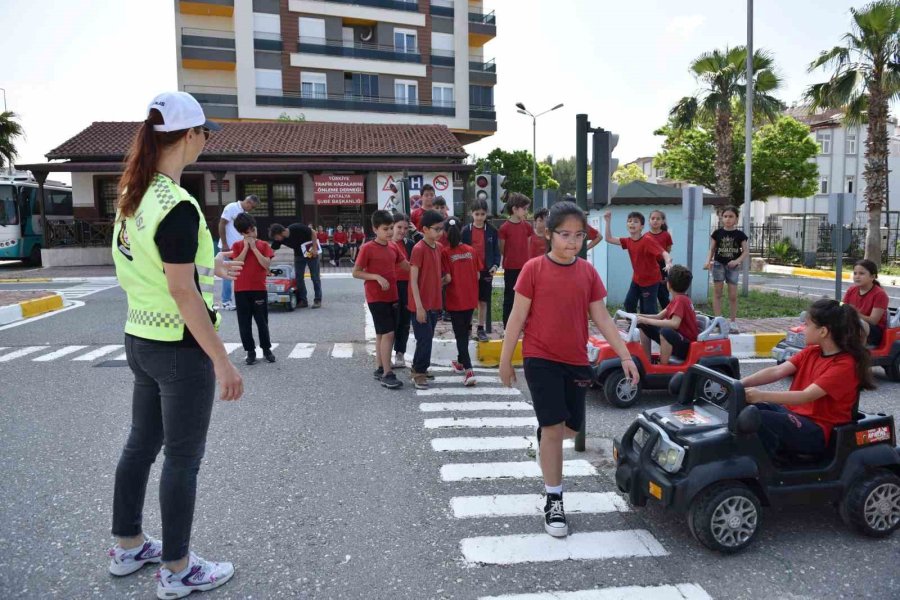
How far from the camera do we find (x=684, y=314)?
6086 mm

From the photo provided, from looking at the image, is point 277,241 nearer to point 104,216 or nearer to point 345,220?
point 345,220

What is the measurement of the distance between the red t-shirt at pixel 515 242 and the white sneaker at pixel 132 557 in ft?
19.9

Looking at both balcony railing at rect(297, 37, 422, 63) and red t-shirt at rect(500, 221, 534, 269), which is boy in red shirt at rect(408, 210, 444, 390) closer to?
red t-shirt at rect(500, 221, 534, 269)

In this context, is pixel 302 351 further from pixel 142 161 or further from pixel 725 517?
pixel 725 517

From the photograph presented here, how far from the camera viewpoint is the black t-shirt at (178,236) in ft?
8.62

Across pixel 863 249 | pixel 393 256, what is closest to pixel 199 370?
pixel 393 256

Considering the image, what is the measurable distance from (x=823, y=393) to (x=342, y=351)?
6.33 m

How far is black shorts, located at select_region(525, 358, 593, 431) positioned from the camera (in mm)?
3598

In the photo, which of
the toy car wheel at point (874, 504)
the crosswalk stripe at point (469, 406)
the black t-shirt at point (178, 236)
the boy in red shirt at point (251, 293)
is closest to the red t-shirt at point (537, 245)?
the crosswalk stripe at point (469, 406)

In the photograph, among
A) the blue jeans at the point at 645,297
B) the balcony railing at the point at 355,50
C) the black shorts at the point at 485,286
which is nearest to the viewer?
the blue jeans at the point at 645,297

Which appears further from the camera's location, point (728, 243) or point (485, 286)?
point (728, 243)

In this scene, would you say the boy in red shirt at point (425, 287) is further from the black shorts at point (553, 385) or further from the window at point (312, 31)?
the window at point (312, 31)

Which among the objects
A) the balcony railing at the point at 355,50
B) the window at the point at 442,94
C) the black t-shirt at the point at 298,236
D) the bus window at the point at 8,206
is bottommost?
the black t-shirt at the point at 298,236

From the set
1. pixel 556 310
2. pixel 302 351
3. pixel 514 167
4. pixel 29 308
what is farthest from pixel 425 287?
pixel 514 167
